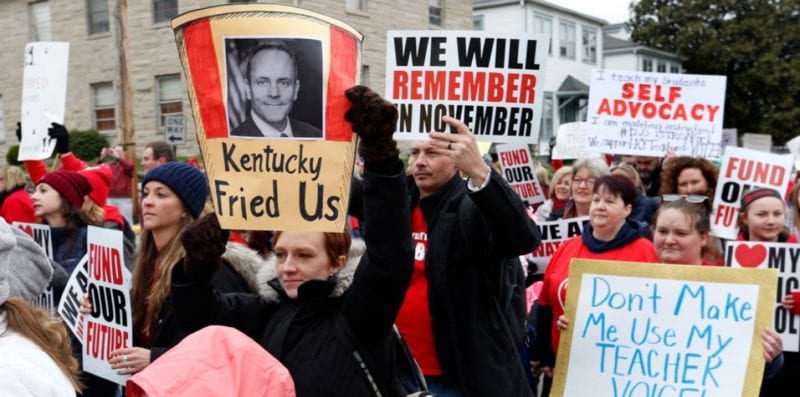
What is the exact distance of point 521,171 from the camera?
893cm

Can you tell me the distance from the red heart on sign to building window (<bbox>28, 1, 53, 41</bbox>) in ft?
96.1

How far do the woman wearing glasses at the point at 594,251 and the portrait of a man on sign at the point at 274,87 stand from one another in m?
2.27

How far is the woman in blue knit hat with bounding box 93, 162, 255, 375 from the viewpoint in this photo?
3.65 meters

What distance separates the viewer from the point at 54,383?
2.06 metres

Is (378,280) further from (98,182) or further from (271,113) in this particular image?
(98,182)

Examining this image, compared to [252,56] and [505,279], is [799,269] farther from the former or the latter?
[252,56]

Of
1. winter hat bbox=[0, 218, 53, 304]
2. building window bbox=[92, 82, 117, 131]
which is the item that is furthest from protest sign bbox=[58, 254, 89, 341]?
building window bbox=[92, 82, 117, 131]

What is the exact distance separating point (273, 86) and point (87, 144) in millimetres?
26123

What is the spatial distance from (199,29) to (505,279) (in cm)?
177

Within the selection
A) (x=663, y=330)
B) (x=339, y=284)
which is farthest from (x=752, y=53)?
(x=339, y=284)

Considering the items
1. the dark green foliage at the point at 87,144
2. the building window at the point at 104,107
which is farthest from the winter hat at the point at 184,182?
the building window at the point at 104,107

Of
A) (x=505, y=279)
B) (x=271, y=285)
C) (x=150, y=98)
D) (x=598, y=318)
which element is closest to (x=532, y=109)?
(x=505, y=279)

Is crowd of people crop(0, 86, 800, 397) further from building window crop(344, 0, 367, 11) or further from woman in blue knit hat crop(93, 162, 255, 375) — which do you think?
building window crop(344, 0, 367, 11)

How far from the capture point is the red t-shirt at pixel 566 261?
4488 millimetres
